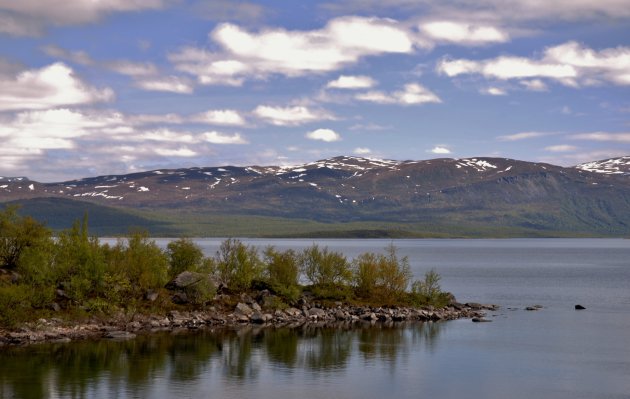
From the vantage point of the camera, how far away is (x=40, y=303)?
273 feet

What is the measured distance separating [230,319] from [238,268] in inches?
395

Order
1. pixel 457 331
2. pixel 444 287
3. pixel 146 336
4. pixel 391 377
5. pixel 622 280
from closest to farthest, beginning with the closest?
pixel 391 377 < pixel 146 336 < pixel 457 331 < pixel 444 287 < pixel 622 280

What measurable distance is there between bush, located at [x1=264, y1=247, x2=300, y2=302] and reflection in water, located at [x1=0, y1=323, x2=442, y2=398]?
34.7 feet

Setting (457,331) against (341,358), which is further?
(457,331)

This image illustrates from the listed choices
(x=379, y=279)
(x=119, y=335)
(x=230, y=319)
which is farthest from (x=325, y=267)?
(x=119, y=335)

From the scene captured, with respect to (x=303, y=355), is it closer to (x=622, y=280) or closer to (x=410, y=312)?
(x=410, y=312)

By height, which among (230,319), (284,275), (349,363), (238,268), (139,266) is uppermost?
(139,266)

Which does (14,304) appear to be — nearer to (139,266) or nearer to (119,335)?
(119,335)

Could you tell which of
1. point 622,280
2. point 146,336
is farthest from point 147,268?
point 622,280

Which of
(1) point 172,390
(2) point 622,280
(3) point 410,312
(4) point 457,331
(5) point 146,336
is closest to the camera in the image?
(1) point 172,390

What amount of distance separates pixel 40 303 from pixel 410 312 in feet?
152

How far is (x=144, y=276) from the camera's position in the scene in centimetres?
9356

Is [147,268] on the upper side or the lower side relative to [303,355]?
upper

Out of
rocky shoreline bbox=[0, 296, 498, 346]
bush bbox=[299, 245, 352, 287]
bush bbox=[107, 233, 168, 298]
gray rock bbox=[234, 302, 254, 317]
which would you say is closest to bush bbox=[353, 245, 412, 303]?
bush bbox=[299, 245, 352, 287]
